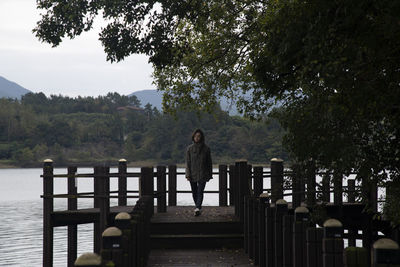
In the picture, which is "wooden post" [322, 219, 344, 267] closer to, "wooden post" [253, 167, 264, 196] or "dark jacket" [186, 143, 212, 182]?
"dark jacket" [186, 143, 212, 182]

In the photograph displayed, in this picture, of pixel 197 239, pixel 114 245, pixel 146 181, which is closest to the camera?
pixel 114 245

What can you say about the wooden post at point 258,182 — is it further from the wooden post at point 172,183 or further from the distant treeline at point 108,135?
the distant treeline at point 108,135

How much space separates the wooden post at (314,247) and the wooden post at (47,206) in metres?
10.2

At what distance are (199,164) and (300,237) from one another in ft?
22.6

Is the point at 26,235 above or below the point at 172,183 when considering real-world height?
below

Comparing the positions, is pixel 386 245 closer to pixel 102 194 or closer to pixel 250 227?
pixel 250 227

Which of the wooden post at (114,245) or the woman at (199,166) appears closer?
the wooden post at (114,245)

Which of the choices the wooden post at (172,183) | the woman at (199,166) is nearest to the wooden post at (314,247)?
the woman at (199,166)

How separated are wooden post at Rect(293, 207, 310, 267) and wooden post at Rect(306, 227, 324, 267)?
2.26 feet

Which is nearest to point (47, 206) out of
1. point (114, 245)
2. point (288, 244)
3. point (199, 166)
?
point (199, 166)

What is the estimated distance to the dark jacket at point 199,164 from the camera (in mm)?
15023

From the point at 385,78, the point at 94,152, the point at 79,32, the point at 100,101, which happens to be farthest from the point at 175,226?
the point at 100,101

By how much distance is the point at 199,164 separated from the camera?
593 inches

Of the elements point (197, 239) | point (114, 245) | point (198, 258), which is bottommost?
point (198, 258)
